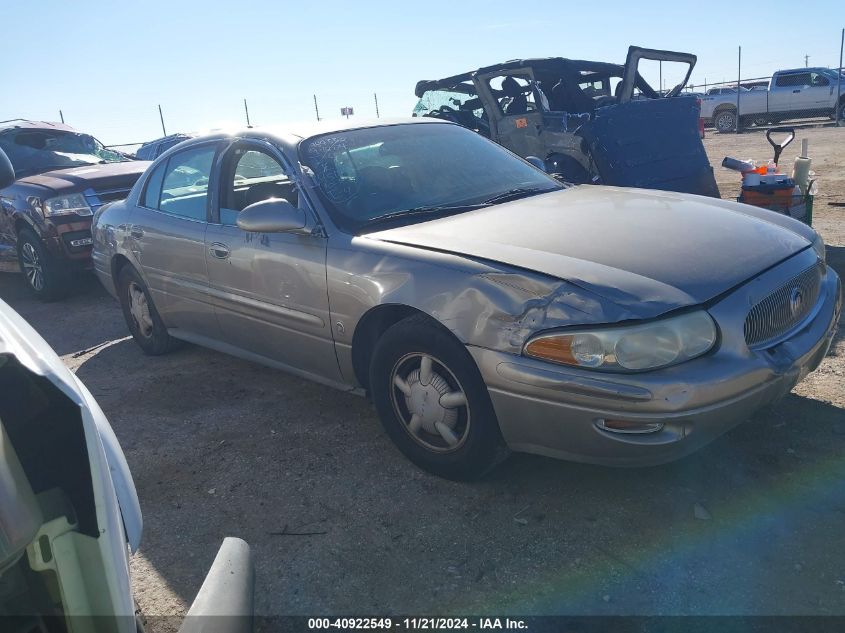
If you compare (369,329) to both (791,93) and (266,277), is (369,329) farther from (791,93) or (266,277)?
(791,93)

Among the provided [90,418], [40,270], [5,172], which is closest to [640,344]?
[90,418]

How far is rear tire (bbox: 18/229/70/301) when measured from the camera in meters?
7.06

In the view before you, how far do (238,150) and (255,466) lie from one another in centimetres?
178

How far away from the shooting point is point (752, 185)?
5.70 m

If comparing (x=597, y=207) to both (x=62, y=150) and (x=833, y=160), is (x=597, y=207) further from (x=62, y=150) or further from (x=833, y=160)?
(x=833, y=160)

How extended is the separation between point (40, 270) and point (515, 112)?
18.2ft

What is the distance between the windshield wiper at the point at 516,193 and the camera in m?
3.64

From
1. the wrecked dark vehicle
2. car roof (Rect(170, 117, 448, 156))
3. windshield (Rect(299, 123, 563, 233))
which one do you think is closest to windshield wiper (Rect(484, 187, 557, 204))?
windshield (Rect(299, 123, 563, 233))

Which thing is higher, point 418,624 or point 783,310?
point 783,310

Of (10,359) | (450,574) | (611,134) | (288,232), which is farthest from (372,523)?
(611,134)

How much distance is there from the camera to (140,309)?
199 inches

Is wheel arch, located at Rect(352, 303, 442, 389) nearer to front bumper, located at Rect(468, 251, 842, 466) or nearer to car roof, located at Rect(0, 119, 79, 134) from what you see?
front bumper, located at Rect(468, 251, 842, 466)

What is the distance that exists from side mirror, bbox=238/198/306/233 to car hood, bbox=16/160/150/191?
4.33 m

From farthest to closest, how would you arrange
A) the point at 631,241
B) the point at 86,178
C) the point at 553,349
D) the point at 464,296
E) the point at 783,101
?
1. the point at 783,101
2. the point at 86,178
3. the point at 631,241
4. the point at 464,296
5. the point at 553,349
